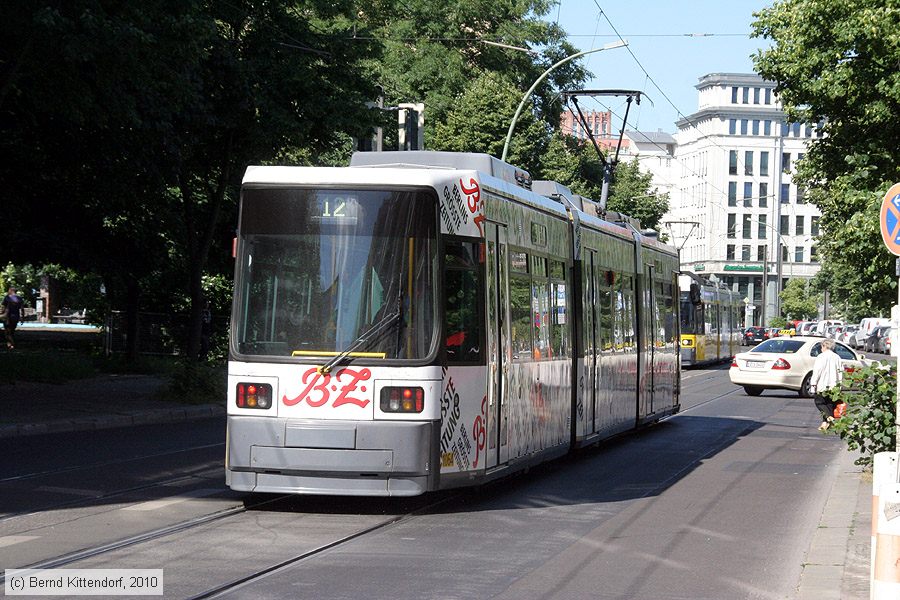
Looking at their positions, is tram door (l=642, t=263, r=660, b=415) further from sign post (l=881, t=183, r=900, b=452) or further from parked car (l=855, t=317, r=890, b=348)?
parked car (l=855, t=317, r=890, b=348)

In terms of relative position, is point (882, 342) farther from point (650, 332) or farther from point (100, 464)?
point (100, 464)

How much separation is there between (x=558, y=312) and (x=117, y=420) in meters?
8.44

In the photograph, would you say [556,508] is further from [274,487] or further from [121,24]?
[121,24]

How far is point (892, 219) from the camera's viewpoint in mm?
10727

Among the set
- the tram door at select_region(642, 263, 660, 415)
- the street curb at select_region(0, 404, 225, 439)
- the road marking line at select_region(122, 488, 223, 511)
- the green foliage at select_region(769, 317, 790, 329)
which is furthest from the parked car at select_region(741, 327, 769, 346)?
the road marking line at select_region(122, 488, 223, 511)

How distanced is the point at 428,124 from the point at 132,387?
28283 millimetres

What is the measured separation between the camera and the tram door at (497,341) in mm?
12227

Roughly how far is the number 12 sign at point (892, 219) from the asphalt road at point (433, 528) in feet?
7.93

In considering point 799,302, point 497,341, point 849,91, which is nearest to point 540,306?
point 497,341

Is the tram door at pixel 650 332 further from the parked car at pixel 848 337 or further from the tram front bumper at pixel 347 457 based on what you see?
the parked car at pixel 848 337

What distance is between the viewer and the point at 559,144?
54.4 m

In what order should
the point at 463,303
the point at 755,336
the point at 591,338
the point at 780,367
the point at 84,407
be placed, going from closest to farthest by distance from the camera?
1. the point at 463,303
2. the point at 591,338
3. the point at 84,407
4. the point at 780,367
5. the point at 755,336

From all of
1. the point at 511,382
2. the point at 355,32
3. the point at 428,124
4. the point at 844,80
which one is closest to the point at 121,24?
the point at 511,382

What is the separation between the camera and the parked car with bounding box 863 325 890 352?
250 feet
